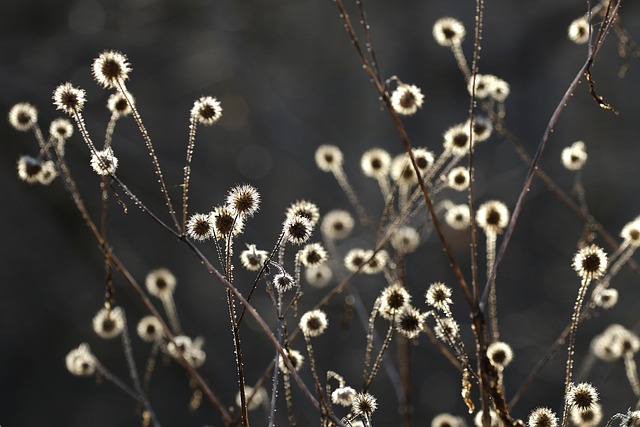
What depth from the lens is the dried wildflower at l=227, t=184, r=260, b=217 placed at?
76cm

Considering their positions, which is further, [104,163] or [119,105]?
[119,105]

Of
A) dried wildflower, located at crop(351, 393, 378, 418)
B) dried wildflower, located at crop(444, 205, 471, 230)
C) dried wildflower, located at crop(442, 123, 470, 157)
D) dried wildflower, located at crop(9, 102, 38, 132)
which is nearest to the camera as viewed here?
dried wildflower, located at crop(351, 393, 378, 418)

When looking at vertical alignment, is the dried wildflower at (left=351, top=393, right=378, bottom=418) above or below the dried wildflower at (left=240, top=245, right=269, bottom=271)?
below

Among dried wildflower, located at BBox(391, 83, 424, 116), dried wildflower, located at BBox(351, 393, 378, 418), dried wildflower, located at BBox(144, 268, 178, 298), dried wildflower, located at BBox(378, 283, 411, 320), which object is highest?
dried wildflower, located at BBox(144, 268, 178, 298)

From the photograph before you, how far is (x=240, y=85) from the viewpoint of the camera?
9.86ft

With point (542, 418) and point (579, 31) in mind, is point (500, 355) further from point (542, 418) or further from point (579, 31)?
point (579, 31)

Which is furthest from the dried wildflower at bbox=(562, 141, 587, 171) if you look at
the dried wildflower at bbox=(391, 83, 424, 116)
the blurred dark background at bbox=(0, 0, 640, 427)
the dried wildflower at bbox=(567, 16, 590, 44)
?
the blurred dark background at bbox=(0, 0, 640, 427)

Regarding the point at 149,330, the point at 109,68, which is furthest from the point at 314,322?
the point at 149,330

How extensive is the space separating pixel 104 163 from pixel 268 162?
220 cm

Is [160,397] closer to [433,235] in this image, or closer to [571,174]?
[433,235]

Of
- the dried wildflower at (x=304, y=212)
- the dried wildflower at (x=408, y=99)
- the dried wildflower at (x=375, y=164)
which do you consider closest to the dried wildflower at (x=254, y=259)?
the dried wildflower at (x=304, y=212)

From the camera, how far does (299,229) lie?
0.76 m

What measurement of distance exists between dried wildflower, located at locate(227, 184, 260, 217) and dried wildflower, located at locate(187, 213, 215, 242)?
29mm

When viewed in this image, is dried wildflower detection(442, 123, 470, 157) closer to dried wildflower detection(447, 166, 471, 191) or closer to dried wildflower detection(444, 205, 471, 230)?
dried wildflower detection(447, 166, 471, 191)
